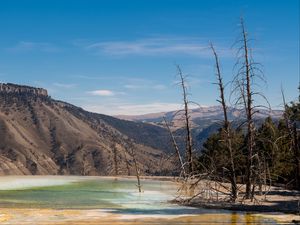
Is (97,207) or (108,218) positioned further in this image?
(97,207)

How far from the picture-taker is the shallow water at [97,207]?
17.8 m

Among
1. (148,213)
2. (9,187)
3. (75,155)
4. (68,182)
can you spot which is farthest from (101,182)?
(75,155)

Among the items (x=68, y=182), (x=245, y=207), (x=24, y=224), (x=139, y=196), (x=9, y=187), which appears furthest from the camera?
(x=68, y=182)

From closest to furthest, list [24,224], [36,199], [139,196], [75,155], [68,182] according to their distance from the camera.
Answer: [24,224] < [36,199] < [139,196] < [68,182] < [75,155]

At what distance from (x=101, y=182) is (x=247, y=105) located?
18439 mm

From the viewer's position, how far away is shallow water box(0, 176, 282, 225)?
17777 millimetres

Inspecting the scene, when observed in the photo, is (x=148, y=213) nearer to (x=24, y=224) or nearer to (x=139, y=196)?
(x=24, y=224)

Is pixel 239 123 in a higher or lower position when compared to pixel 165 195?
higher

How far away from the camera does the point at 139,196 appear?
27328 millimetres

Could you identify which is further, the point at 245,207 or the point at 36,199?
the point at 36,199

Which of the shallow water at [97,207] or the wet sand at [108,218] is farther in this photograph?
the shallow water at [97,207]

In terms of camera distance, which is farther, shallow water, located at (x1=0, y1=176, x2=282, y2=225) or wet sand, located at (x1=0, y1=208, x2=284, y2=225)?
shallow water, located at (x1=0, y1=176, x2=282, y2=225)

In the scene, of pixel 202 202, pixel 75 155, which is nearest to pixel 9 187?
pixel 202 202

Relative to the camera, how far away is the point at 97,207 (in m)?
21.9
